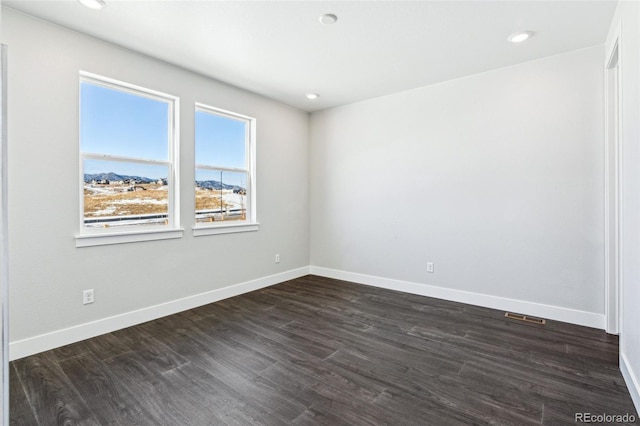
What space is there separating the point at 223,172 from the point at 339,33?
2185mm

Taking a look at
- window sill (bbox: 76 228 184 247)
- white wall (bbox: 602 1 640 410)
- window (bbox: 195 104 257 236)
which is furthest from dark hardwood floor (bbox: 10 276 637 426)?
window (bbox: 195 104 257 236)

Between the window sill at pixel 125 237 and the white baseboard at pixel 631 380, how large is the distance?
3.81m

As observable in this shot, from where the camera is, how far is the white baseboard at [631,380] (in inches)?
70.5

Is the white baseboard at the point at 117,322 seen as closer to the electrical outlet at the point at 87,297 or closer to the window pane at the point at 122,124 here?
the electrical outlet at the point at 87,297

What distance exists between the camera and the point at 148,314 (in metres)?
3.16

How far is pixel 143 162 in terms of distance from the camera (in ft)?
10.5

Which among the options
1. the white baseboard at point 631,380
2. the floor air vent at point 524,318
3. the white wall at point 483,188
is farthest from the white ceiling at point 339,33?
the floor air vent at point 524,318

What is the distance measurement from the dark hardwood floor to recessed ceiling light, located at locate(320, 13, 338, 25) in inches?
105

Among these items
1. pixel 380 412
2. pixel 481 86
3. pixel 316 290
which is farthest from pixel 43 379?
pixel 481 86

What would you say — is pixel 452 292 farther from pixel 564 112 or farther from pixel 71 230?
pixel 71 230

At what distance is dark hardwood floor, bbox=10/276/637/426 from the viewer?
70.6 inches

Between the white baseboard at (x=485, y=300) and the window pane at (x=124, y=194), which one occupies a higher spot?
the window pane at (x=124, y=194)

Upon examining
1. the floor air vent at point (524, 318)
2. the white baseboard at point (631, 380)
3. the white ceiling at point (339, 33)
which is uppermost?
the white ceiling at point (339, 33)

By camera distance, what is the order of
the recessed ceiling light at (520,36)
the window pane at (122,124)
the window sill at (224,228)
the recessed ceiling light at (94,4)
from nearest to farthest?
the recessed ceiling light at (94,4), the recessed ceiling light at (520,36), the window pane at (122,124), the window sill at (224,228)
